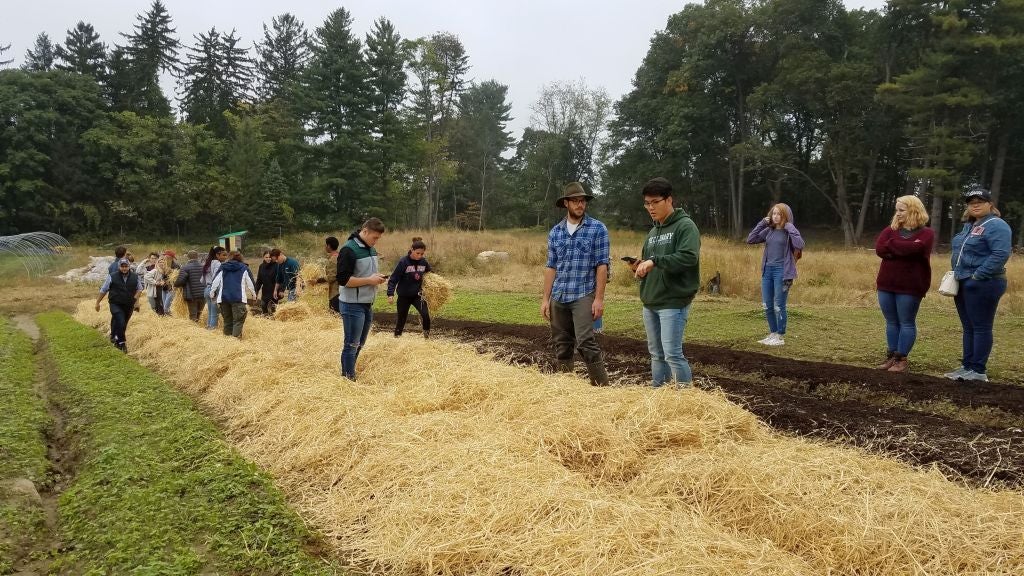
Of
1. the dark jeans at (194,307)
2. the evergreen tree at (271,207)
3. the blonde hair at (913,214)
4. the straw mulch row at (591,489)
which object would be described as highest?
the evergreen tree at (271,207)

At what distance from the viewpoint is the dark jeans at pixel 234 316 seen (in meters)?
9.04

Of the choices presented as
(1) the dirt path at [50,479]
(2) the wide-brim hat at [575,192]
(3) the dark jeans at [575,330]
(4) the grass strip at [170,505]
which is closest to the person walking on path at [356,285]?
(4) the grass strip at [170,505]

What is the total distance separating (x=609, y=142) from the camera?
46.1m

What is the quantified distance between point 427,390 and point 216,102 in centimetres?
5717

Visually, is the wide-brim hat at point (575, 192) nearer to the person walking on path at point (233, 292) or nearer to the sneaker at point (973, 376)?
the sneaker at point (973, 376)

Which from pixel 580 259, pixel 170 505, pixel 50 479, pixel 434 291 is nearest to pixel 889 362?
pixel 580 259

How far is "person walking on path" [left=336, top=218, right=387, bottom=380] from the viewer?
604 cm

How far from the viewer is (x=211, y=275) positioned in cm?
1066

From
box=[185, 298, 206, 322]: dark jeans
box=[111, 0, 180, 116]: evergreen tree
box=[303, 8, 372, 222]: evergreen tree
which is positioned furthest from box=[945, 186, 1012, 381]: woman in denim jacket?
box=[111, 0, 180, 116]: evergreen tree

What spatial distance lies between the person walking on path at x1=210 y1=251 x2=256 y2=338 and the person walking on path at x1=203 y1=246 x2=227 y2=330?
1.35 feet

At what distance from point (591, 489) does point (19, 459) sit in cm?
444

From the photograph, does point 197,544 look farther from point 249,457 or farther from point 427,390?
point 427,390

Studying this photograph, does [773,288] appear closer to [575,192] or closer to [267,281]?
[575,192]

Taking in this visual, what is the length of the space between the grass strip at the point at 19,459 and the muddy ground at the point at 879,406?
4797 millimetres
